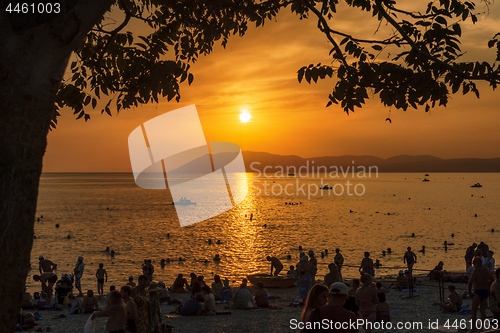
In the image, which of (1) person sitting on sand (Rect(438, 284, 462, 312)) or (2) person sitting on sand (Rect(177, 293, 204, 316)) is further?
(2) person sitting on sand (Rect(177, 293, 204, 316))

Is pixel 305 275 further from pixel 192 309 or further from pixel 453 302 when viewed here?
pixel 453 302

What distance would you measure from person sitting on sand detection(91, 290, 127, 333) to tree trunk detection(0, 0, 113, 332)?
4310mm

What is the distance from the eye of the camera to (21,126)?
10.7ft

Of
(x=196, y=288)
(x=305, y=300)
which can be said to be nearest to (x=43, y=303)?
(x=196, y=288)

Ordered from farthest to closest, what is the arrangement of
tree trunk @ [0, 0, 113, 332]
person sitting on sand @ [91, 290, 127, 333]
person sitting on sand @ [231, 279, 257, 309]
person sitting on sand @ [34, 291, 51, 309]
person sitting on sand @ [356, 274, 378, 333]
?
1. person sitting on sand @ [34, 291, 51, 309]
2. person sitting on sand @ [231, 279, 257, 309]
3. person sitting on sand @ [356, 274, 378, 333]
4. person sitting on sand @ [91, 290, 127, 333]
5. tree trunk @ [0, 0, 113, 332]

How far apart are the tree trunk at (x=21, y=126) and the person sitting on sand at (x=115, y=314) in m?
4.31

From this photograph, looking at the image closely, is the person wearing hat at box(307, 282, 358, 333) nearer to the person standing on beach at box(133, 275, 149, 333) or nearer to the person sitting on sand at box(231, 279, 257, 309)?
the person standing on beach at box(133, 275, 149, 333)

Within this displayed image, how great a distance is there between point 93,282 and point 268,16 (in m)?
23.7

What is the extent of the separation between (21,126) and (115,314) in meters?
5.16

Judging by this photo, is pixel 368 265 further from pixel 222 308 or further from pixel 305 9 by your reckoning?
pixel 305 9

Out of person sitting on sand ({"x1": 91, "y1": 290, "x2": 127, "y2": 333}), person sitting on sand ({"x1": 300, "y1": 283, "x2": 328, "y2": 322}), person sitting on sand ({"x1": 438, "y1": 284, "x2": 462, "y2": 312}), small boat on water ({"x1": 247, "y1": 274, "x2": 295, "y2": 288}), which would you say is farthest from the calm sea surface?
person sitting on sand ({"x1": 300, "y1": 283, "x2": 328, "y2": 322})

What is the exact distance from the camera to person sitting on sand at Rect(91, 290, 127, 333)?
7.28m

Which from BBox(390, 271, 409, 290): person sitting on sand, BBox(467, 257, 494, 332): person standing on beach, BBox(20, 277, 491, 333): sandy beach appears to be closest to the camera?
BBox(467, 257, 494, 332): person standing on beach

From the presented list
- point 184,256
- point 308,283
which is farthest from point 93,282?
point 308,283
